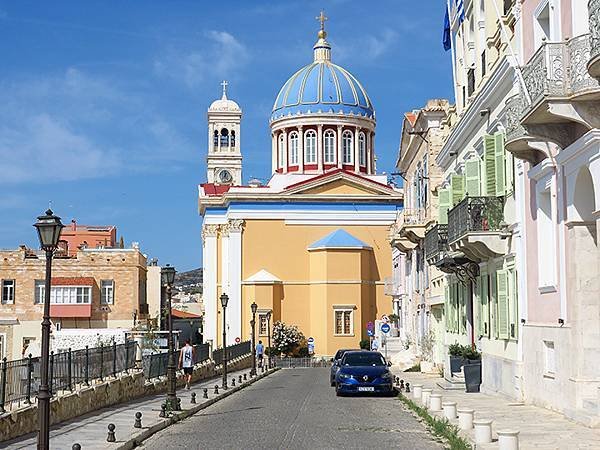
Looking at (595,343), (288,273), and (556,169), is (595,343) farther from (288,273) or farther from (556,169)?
(288,273)

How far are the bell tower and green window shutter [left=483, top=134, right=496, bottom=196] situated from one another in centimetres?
7355

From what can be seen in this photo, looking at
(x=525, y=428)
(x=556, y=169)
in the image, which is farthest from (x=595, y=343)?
(x=556, y=169)

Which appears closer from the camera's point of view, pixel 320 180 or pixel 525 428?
pixel 525 428

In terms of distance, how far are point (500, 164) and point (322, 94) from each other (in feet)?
161

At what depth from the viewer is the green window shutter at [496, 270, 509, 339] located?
23.2 meters

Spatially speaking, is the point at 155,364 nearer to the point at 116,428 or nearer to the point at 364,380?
the point at 364,380

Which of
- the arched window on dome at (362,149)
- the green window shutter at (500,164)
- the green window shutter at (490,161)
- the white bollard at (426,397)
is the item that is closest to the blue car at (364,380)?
the white bollard at (426,397)

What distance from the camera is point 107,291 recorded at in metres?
67.6

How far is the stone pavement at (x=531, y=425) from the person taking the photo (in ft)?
46.3

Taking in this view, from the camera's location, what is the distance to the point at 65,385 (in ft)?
67.9

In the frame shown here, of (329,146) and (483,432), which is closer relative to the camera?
(483,432)

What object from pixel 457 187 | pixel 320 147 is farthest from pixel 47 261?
pixel 320 147

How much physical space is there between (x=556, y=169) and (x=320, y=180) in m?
49.8

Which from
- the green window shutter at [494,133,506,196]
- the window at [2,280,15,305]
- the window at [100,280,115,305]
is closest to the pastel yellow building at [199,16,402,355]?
the window at [100,280,115,305]
